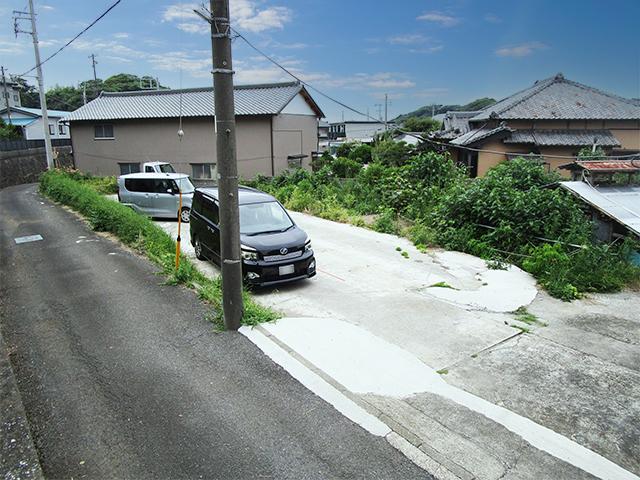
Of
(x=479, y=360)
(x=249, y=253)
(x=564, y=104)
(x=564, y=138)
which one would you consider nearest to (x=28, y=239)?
(x=249, y=253)

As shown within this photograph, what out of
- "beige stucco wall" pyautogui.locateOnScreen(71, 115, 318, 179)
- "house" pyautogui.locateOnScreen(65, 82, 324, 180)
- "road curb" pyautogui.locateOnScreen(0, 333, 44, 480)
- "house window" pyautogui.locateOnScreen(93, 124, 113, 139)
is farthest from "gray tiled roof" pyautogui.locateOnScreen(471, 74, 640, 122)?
"road curb" pyautogui.locateOnScreen(0, 333, 44, 480)

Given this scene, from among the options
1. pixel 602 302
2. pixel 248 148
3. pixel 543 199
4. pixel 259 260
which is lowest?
pixel 602 302

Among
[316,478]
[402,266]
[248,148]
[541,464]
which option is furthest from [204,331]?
[248,148]

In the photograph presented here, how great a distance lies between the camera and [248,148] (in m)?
24.8

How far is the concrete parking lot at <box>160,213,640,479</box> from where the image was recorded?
14.0 ft

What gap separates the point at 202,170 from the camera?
26.3 m

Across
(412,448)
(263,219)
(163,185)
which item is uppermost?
(163,185)

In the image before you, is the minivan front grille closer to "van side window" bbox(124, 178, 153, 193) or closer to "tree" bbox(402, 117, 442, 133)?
"van side window" bbox(124, 178, 153, 193)

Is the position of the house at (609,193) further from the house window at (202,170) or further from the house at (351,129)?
the house at (351,129)

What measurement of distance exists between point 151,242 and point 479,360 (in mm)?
8191

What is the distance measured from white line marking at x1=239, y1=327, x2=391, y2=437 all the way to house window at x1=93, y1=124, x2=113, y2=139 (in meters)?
26.1

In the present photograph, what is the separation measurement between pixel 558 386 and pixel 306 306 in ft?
13.6

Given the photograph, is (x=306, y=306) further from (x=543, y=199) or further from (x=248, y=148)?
Result: (x=248, y=148)

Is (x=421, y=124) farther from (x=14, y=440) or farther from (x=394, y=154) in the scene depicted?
(x=14, y=440)
